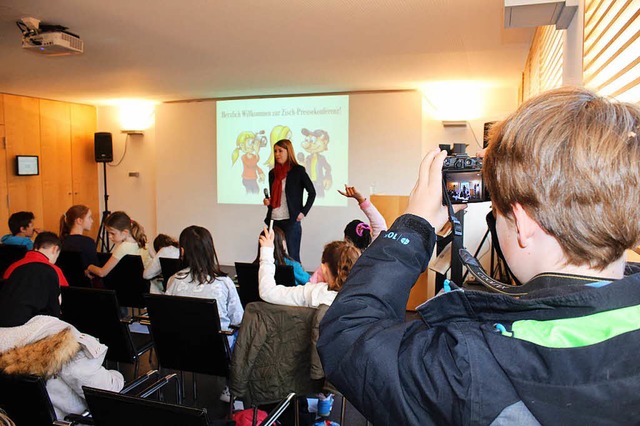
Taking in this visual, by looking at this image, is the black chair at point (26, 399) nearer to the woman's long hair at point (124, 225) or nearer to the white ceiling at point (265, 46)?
the woman's long hair at point (124, 225)

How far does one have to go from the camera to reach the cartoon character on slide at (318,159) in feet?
23.3

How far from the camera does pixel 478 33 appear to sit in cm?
391

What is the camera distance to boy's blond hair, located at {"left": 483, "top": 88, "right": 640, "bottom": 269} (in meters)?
0.57

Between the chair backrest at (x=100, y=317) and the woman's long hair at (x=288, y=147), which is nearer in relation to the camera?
the chair backrest at (x=100, y=317)

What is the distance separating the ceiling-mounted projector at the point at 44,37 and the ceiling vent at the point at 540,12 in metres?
3.07

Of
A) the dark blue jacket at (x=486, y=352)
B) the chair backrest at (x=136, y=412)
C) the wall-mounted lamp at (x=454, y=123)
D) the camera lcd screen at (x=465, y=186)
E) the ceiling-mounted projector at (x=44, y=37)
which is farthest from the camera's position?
the wall-mounted lamp at (x=454, y=123)

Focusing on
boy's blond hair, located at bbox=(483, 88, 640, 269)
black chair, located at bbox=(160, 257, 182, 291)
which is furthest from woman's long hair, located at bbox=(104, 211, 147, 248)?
boy's blond hair, located at bbox=(483, 88, 640, 269)

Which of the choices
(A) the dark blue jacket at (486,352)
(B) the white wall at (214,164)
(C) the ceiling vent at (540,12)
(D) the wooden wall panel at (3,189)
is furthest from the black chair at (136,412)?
(D) the wooden wall panel at (3,189)

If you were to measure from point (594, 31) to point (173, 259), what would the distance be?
9.63ft

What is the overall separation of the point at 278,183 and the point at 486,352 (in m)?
5.14

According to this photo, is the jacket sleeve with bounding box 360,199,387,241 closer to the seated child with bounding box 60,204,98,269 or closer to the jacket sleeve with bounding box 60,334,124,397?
the jacket sleeve with bounding box 60,334,124,397

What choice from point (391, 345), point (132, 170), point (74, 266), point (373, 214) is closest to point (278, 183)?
point (74, 266)

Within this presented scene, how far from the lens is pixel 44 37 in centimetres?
358

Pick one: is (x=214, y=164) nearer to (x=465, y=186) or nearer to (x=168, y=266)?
(x=168, y=266)
